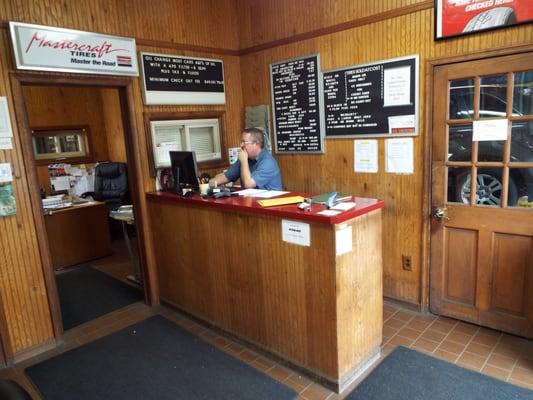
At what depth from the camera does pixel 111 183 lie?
20.2 feet

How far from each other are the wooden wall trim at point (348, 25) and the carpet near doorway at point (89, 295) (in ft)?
9.86

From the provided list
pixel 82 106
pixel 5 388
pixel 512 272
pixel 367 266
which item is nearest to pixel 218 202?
pixel 367 266

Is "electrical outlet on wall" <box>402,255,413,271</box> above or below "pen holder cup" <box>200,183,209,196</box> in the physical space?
below

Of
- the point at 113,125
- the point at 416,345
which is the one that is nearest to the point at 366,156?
the point at 416,345

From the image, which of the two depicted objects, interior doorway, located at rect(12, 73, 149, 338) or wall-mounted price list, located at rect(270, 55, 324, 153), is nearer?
interior doorway, located at rect(12, 73, 149, 338)

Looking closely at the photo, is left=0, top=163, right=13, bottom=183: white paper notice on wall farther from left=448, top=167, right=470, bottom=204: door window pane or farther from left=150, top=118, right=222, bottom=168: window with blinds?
left=448, top=167, right=470, bottom=204: door window pane

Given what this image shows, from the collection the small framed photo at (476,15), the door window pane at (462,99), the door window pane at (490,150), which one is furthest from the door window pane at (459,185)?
the small framed photo at (476,15)

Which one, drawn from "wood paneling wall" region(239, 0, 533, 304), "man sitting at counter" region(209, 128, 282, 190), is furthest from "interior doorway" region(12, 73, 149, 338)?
"wood paneling wall" region(239, 0, 533, 304)

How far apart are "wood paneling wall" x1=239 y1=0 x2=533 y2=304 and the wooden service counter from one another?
814 mm

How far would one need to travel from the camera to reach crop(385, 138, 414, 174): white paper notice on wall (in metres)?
3.18

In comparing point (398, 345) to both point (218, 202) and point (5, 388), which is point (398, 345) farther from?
point (5, 388)

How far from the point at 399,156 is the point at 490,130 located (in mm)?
701

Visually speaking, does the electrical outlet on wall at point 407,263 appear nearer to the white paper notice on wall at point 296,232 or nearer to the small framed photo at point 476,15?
the white paper notice on wall at point 296,232

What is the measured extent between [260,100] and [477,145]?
2.30m
